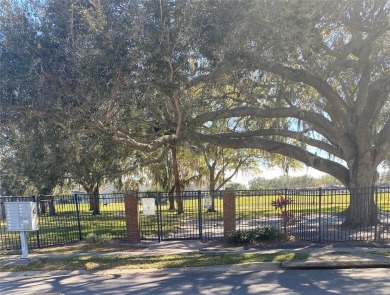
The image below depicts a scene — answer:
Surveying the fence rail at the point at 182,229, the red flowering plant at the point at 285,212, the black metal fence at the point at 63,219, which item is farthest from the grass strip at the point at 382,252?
the black metal fence at the point at 63,219

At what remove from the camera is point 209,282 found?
8.05 m

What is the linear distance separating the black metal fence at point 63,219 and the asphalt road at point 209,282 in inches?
178

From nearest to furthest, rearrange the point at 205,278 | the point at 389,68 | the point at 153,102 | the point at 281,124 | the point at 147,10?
the point at 205,278
the point at 147,10
the point at 153,102
the point at 389,68
the point at 281,124

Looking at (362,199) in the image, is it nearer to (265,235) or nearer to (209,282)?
(265,235)

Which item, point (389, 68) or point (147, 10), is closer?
point (147, 10)

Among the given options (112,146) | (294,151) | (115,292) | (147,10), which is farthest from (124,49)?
(294,151)

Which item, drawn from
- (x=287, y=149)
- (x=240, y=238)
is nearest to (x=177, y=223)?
(x=287, y=149)

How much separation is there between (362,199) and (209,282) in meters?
8.42

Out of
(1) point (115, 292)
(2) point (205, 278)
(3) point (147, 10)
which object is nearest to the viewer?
(1) point (115, 292)

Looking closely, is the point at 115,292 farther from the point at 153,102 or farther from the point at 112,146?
the point at 112,146

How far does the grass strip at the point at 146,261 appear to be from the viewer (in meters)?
9.56

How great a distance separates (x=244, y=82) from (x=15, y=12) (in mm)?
6548

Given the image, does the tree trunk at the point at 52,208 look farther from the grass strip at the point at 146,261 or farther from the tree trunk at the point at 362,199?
the tree trunk at the point at 362,199

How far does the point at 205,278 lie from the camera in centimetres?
841
